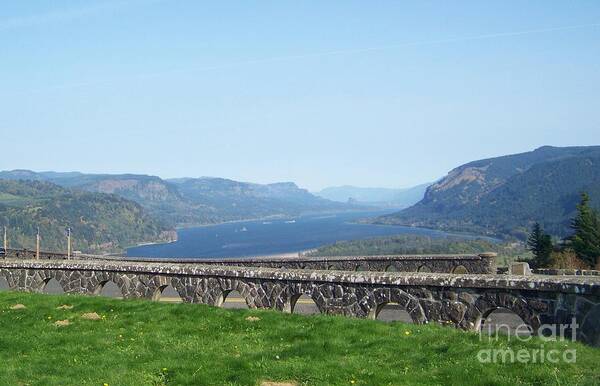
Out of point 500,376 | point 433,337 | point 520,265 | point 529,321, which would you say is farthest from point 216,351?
point 520,265

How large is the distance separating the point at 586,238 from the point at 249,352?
6601cm

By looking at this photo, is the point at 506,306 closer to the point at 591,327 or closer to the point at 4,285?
the point at 591,327

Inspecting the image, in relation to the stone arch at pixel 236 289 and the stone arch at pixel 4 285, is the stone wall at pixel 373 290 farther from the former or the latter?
the stone arch at pixel 4 285

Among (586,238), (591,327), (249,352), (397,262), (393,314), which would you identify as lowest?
(393,314)

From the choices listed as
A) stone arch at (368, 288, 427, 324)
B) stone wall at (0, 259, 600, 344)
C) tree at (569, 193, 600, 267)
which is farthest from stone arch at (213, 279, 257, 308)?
tree at (569, 193, 600, 267)

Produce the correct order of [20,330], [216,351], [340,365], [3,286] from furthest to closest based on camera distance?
1. [3,286]
2. [20,330]
3. [216,351]
4. [340,365]

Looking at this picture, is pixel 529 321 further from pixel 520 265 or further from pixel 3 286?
pixel 3 286

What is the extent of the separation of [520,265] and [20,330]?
18.3 meters

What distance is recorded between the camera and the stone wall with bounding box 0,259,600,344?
17.3m

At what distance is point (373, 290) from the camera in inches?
832

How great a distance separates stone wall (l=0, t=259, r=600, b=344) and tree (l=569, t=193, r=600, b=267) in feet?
166

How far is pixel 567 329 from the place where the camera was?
17047 millimetres

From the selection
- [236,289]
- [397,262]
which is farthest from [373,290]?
[397,262]

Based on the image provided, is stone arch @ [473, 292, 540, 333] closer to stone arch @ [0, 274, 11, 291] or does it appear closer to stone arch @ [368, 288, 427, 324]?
stone arch @ [368, 288, 427, 324]
